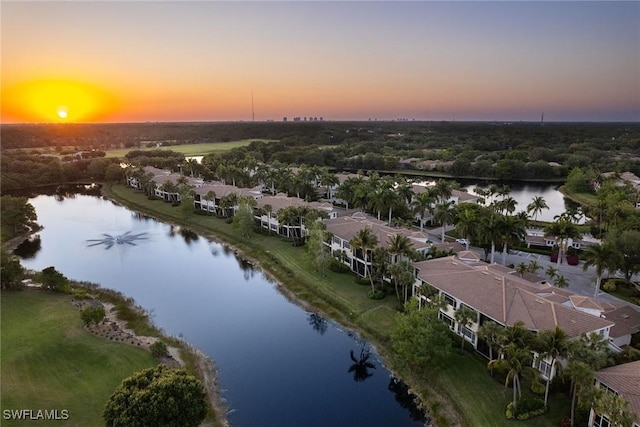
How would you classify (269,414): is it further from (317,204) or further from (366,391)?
(317,204)

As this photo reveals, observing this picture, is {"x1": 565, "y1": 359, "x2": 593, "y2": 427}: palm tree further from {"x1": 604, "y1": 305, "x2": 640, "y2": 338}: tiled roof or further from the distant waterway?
the distant waterway

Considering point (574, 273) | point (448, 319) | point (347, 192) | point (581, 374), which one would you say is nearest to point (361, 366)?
point (448, 319)

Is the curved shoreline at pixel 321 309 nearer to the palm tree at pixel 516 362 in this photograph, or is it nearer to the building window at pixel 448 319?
the palm tree at pixel 516 362

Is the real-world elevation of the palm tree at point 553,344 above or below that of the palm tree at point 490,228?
below

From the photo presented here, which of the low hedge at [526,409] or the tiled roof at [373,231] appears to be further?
the tiled roof at [373,231]

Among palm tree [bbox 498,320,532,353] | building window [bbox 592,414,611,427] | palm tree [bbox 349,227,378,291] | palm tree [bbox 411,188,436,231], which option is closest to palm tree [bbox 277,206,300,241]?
palm tree [bbox 349,227,378,291]

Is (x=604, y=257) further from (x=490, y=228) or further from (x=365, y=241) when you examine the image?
(x=365, y=241)

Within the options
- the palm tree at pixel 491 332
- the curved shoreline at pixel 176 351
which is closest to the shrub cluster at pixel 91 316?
the curved shoreline at pixel 176 351
